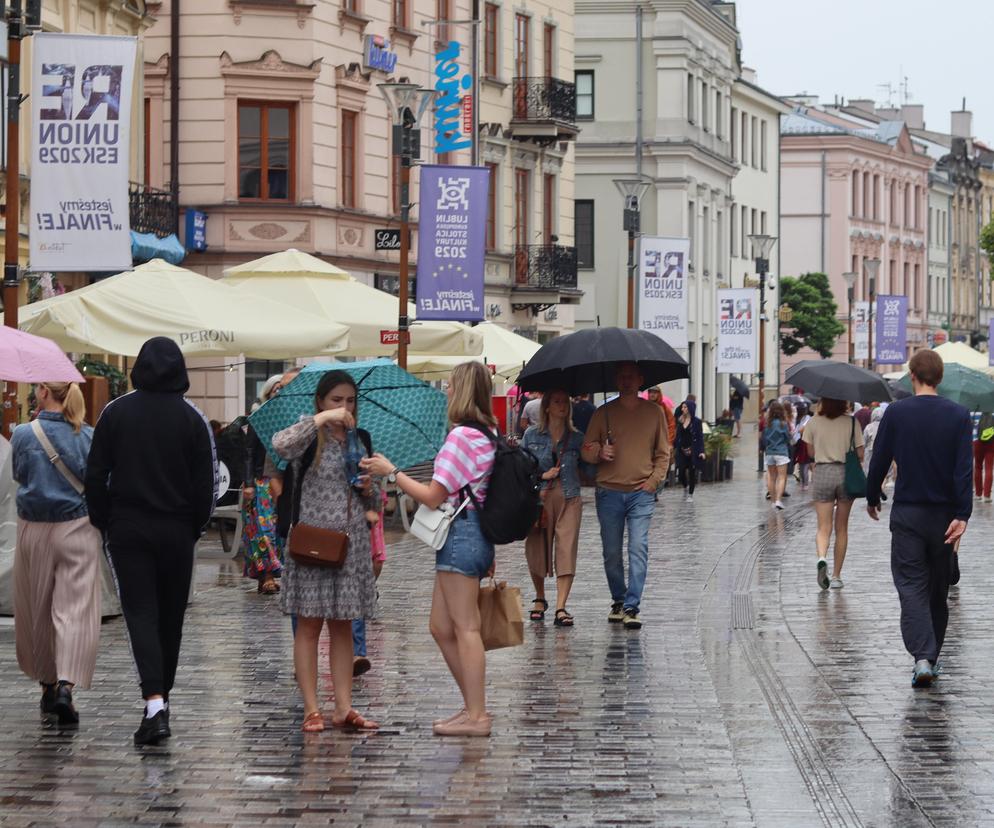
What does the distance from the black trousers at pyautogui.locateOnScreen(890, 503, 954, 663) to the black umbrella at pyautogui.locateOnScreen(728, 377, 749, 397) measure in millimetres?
56619

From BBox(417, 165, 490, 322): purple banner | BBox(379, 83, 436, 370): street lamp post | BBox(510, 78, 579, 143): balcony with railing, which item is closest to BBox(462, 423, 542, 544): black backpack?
BBox(379, 83, 436, 370): street lamp post

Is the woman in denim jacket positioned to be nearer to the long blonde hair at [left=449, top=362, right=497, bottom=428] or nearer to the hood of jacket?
the long blonde hair at [left=449, top=362, right=497, bottom=428]

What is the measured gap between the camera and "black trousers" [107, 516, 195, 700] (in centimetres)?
973

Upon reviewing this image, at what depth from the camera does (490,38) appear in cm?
4525

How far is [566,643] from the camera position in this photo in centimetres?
1362

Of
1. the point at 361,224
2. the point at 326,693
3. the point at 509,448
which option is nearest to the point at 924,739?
the point at 509,448

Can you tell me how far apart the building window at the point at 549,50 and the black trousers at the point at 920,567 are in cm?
3756

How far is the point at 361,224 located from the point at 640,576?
2437cm

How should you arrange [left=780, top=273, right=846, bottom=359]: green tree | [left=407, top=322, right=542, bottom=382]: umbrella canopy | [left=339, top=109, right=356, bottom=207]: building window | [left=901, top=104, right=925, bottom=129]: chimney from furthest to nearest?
[left=901, top=104, right=925, bottom=129]: chimney
[left=780, top=273, right=846, bottom=359]: green tree
[left=339, top=109, right=356, bottom=207]: building window
[left=407, top=322, right=542, bottom=382]: umbrella canopy

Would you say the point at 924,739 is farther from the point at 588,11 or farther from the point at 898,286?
the point at 898,286

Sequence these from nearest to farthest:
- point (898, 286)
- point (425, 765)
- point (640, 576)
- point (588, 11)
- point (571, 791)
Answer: point (571, 791)
point (425, 765)
point (640, 576)
point (588, 11)
point (898, 286)

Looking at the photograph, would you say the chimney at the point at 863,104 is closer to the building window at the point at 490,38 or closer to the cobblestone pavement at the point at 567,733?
the building window at the point at 490,38

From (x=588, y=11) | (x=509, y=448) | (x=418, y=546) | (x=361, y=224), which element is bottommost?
(x=418, y=546)

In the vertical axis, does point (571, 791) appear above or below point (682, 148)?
below
